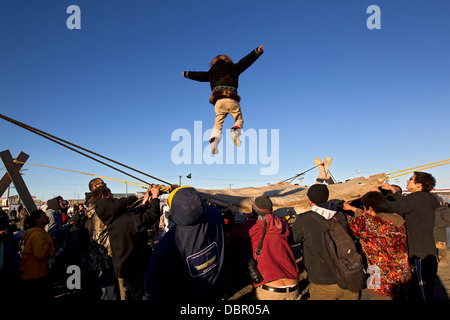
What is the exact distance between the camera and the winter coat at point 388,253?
2811mm

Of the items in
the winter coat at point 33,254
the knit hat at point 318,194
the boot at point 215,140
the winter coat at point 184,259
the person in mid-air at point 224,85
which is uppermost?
the person in mid-air at point 224,85

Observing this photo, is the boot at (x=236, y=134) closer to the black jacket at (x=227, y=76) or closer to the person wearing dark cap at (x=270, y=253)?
the black jacket at (x=227, y=76)

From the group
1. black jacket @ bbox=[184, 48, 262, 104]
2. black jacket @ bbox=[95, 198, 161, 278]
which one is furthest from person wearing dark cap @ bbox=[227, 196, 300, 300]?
black jacket @ bbox=[184, 48, 262, 104]

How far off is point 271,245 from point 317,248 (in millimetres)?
535

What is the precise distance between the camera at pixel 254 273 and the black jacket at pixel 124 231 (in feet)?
4.73

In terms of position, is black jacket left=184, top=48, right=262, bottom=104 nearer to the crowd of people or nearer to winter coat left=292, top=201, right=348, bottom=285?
the crowd of people

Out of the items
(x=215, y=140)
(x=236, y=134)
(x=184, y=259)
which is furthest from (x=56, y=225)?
(x=184, y=259)

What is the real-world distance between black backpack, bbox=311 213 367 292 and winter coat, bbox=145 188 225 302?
1398mm

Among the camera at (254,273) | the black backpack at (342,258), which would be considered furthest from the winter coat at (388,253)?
the camera at (254,273)

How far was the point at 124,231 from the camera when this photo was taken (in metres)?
3.01

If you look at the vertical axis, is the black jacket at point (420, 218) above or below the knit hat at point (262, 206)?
below

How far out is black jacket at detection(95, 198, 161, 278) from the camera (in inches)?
117
